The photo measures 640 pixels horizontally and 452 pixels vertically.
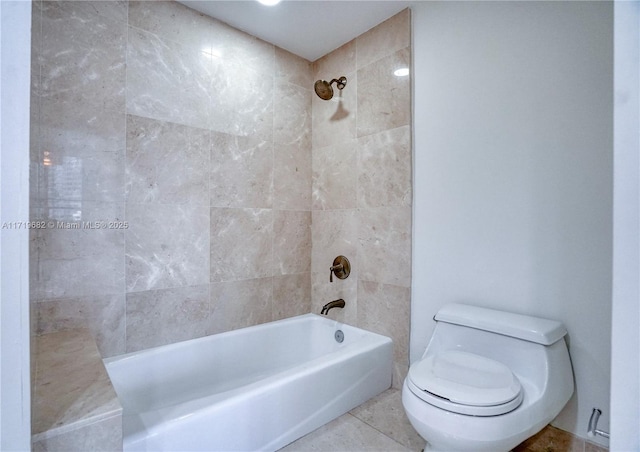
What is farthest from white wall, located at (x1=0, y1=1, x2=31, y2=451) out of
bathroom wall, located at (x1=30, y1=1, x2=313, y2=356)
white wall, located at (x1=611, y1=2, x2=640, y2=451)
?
white wall, located at (x1=611, y1=2, x2=640, y2=451)

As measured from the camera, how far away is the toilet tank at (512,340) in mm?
1310

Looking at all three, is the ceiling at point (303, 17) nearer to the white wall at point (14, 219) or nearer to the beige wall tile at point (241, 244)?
the beige wall tile at point (241, 244)

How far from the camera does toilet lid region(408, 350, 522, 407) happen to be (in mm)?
1139

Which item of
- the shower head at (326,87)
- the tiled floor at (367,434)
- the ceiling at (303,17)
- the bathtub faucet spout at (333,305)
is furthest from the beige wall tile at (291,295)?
the ceiling at (303,17)

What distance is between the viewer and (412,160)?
6.45 ft

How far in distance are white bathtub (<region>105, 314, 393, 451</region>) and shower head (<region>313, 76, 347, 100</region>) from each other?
168 centimetres

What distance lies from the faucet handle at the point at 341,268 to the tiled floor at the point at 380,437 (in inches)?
33.6

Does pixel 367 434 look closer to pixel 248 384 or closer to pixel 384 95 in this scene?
pixel 248 384

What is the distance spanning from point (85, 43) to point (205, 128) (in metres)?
0.69

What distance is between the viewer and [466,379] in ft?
4.17

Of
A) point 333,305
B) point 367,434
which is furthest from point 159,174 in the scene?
point 367,434

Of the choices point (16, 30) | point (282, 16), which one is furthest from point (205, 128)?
point (16, 30)

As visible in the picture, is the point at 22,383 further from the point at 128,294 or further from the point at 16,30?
the point at 128,294

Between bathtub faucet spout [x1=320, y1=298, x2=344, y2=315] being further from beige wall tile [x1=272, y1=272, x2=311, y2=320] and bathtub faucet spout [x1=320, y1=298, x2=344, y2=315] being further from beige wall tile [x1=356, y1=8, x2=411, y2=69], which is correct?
beige wall tile [x1=356, y1=8, x2=411, y2=69]
